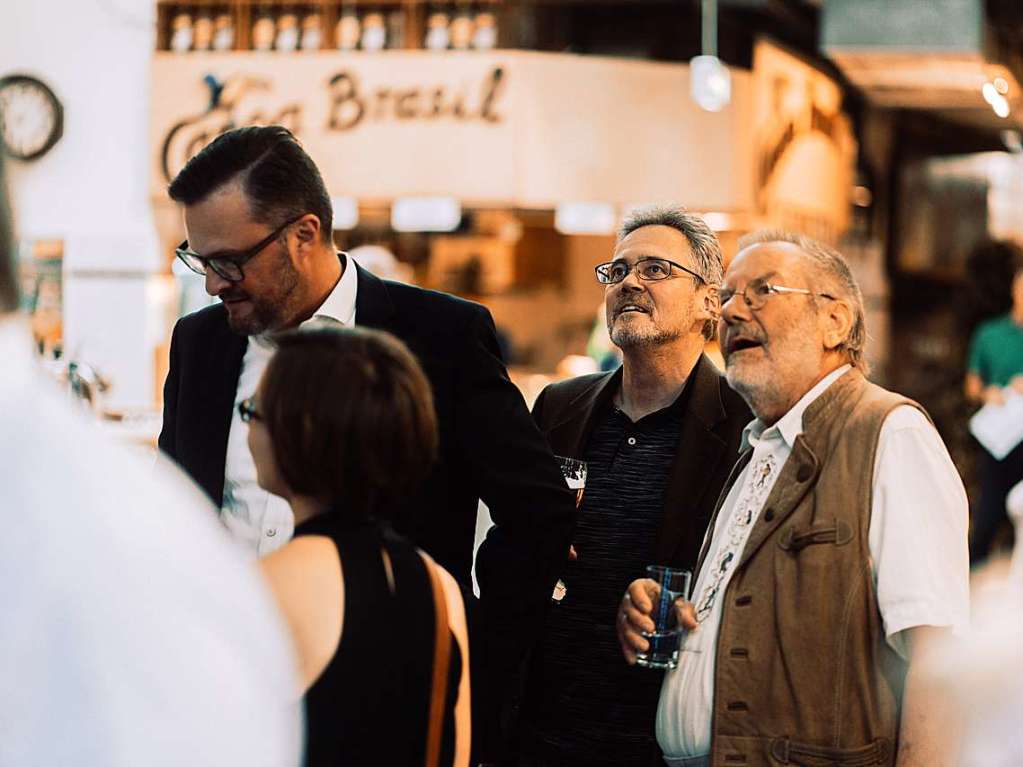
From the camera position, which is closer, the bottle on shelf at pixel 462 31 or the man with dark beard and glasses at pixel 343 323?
the man with dark beard and glasses at pixel 343 323

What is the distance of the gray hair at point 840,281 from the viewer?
2537mm

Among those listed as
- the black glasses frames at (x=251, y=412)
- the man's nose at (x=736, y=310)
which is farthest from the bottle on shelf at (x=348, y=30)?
the black glasses frames at (x=251, y=412)

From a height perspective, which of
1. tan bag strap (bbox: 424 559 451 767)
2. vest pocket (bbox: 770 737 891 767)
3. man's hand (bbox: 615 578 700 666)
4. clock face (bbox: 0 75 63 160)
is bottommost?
vest pocket (bbox: 770 737 891 767)

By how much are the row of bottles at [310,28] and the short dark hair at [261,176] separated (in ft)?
18.5

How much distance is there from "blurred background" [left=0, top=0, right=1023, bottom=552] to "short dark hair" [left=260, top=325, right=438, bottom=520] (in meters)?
4.47

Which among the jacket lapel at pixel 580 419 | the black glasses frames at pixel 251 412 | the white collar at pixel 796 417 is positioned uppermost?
the black glasses frames at pixel 251 412

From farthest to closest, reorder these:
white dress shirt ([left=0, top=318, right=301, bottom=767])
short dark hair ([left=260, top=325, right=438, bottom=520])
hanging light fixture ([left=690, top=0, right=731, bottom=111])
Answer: hanging light fixture ([left=690, top=0, right=731, bottom=111])
short dark hair ([left=260, top=325, right=438, bottom=520])
white dress shirt ([left=0, top=318, right=301, bottom=767])

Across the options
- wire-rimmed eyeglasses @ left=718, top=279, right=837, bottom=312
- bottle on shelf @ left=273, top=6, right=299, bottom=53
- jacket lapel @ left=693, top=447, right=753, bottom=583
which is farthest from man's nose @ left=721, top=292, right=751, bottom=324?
bottle on shelf @ left=273, top=6, right=299, bottom=53

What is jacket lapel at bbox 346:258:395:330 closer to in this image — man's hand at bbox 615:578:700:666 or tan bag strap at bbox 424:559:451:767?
man's hand at bbox 615:578:700:666

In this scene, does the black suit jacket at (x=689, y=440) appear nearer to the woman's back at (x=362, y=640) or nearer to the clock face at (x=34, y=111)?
the woman's back at (x=362, y=640)

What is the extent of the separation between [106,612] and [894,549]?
1515 millimetres

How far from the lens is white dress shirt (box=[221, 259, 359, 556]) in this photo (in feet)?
7.57

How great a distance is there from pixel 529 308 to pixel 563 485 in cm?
876

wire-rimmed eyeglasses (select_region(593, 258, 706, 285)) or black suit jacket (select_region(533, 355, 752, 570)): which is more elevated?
wire-rimmed eyeglasses (select_region(593, 258, 706, 285))
